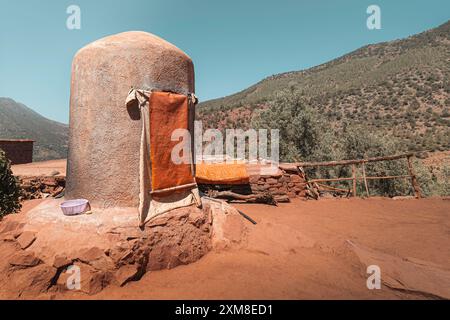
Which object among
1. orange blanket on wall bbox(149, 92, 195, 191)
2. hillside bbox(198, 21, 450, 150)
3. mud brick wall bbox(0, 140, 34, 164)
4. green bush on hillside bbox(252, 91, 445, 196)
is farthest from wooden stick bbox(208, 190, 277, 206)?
mud brick wall bbox(0, 140, 34, 164)

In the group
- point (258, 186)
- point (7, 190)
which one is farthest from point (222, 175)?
point (7, 190)

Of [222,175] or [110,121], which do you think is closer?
[110,121]

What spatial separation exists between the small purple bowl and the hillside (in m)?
15.2

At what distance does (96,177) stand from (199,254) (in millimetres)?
1873

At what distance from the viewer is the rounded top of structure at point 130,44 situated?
11.5 feet

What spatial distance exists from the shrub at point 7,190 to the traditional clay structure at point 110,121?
1141mm

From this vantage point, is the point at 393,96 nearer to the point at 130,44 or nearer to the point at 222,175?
the point at 222,175

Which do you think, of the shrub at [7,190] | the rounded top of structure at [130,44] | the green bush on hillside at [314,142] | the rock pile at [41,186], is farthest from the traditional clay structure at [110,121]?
the green bush on hillside at [314,142]

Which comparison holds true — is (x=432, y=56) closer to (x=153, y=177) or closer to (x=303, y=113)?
(x=303, y=113)

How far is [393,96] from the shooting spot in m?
28.1

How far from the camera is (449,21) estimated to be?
42.3 meters

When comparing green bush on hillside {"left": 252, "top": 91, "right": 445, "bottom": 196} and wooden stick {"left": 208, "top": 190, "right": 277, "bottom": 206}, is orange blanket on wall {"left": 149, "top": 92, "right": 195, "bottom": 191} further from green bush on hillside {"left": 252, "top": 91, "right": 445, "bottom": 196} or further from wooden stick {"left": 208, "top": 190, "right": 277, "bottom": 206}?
green bush on hillside {"left": 252, "top": 91, "right": 445, "bottom": 196}

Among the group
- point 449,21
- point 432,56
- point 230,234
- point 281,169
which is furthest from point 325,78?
point 230,234

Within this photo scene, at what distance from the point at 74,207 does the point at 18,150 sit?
14.1 m
